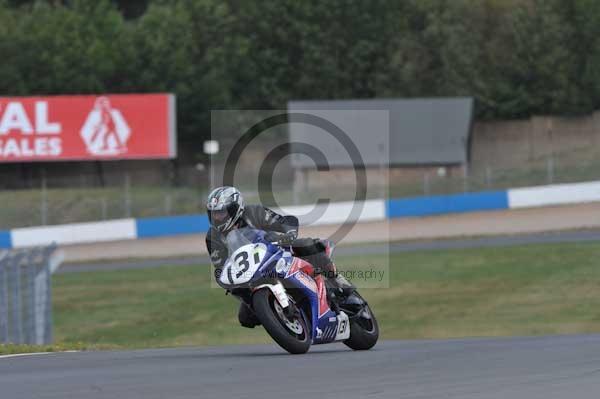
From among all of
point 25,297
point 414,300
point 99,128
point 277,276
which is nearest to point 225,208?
point 277,276

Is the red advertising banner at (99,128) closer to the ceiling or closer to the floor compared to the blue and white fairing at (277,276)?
closer to the floor

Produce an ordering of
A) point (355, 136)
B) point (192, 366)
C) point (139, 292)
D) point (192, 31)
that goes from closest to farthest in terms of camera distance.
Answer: point (192, 366), point (139, 292), point (355, 136), point (192, 31)

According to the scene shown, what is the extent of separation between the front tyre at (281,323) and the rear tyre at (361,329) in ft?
2.96

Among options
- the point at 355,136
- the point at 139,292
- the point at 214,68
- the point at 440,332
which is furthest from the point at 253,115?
the point at 440,332

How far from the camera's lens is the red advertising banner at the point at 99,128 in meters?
40.0

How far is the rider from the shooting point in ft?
36.3

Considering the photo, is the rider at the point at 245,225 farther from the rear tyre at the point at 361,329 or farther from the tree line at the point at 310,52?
the tree line at the point at 310,52

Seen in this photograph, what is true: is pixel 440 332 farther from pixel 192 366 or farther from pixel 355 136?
pixel 355 136

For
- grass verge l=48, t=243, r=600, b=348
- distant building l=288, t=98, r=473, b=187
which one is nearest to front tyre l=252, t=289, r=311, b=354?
grass verge l=48, t=243, r=600, b=348

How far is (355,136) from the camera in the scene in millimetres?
47594

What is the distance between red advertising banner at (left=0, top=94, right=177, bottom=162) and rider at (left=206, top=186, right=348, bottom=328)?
28567mm

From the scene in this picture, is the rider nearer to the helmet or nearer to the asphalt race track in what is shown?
the helmet

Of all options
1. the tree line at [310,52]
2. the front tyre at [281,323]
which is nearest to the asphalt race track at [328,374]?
the front tyre at [281,323]

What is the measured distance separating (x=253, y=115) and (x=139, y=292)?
83.7 feet
